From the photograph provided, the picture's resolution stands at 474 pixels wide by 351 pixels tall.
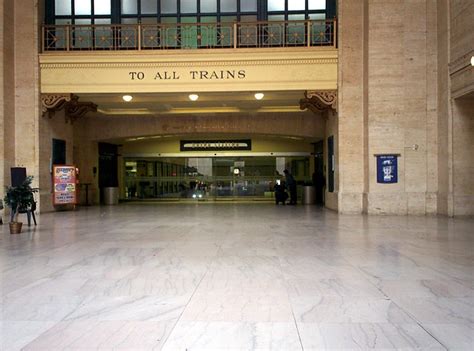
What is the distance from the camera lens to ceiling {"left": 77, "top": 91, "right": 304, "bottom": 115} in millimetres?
16062

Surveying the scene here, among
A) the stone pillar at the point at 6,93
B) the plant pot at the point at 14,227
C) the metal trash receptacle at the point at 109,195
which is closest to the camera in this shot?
the plant pot at the point at 14,227

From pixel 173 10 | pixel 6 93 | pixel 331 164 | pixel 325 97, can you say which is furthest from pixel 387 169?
pixel 6 93

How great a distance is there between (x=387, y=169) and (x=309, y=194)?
661 cm

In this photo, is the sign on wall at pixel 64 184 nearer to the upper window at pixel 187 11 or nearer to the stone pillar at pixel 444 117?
the upper window at pixel 187 11

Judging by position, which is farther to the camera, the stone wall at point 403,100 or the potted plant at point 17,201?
the stone wall at point 403,100

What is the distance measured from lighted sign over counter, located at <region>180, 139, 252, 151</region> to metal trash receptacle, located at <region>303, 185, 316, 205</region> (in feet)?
15.0

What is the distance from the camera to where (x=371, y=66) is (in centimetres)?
1405

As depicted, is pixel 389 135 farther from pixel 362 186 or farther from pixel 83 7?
pixel 83 7

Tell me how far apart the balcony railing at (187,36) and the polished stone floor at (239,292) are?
8420 mm

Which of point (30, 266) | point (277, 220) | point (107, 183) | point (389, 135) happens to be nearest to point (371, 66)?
point (389, 135)

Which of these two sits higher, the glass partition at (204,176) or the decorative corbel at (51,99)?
the decorative corbel at (51,99)

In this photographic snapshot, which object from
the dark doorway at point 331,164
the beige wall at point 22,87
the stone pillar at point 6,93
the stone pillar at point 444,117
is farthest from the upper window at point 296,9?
the stone pillar at point 6,93

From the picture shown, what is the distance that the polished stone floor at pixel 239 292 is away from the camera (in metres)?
3.65

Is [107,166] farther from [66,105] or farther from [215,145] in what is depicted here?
[66,105]
